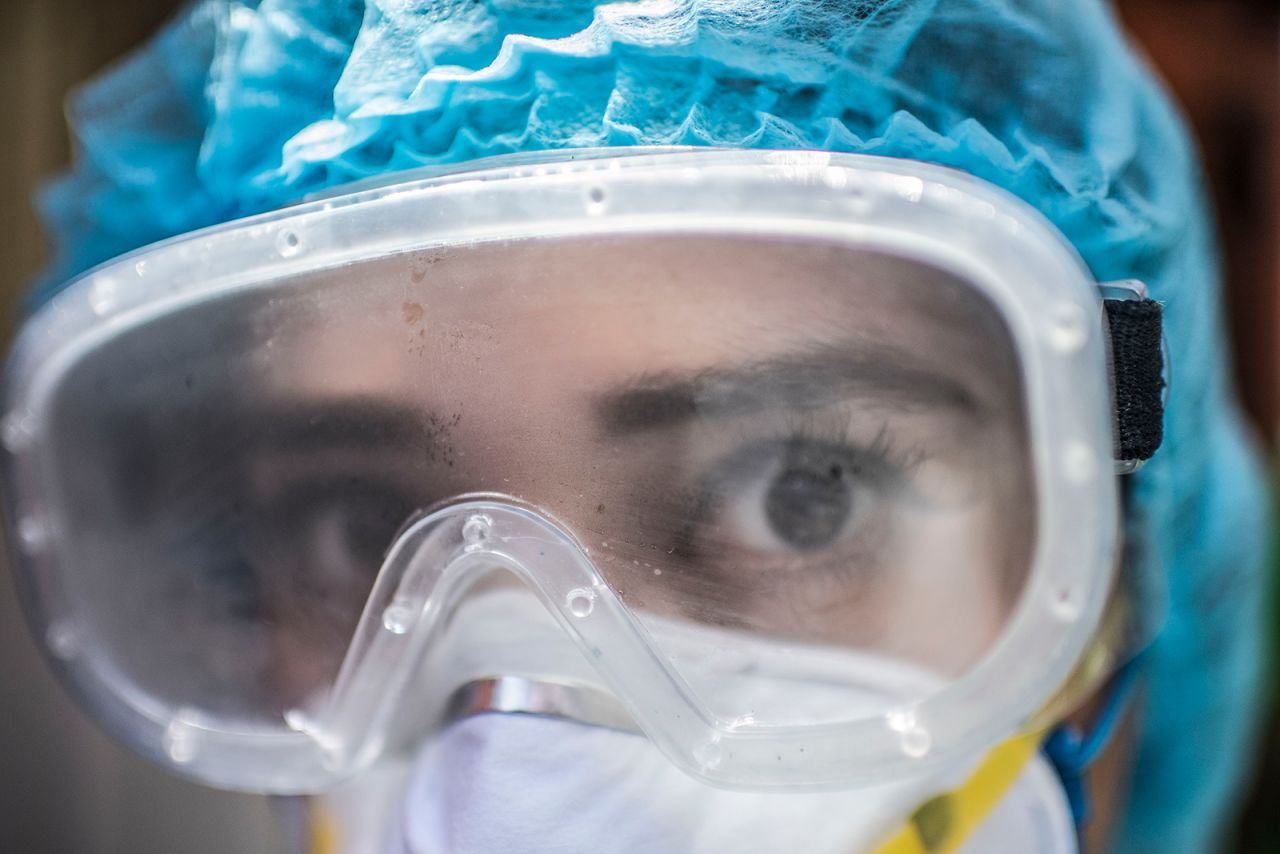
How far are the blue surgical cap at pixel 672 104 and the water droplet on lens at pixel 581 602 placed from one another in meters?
0.27

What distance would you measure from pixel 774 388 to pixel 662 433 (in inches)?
2.8

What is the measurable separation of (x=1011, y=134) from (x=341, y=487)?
19.2 inches

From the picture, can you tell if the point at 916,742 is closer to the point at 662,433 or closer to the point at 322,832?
the point at 662,433

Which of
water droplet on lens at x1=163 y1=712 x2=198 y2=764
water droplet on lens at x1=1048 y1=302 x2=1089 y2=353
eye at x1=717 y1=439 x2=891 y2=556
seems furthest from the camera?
water droplet on lens at x1=163 y1=712 x2=198 y2=764

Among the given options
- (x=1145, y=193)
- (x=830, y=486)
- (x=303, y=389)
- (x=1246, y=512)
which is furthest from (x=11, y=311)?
(x=1246, y=512)

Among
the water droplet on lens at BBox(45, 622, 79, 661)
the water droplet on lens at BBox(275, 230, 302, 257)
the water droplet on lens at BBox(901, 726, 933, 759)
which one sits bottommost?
the water droplet on lens at BBox(45, 622, 79, 661)

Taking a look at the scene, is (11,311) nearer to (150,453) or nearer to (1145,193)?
(150,453)

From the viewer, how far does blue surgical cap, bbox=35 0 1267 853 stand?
25.1 inches

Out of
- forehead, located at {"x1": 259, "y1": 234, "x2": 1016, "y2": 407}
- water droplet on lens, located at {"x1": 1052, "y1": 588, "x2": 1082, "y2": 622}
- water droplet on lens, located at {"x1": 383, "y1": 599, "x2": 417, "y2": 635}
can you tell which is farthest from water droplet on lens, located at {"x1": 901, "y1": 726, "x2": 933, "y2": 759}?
water droplet on lens, located at {"x1": 383, "y1": 599, "x2": 417, "y2": 635}

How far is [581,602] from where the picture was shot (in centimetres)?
63

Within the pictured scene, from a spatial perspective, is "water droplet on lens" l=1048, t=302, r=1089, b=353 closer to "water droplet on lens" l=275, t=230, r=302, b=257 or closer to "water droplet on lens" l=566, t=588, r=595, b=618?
"water droplet on lens" l=566, t=588, r=595, b=618

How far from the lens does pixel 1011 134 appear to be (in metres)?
0.67

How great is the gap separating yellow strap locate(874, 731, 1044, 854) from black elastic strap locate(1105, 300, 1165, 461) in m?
0.21

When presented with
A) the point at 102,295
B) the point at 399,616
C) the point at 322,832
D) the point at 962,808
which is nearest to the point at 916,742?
the point at 962,808
